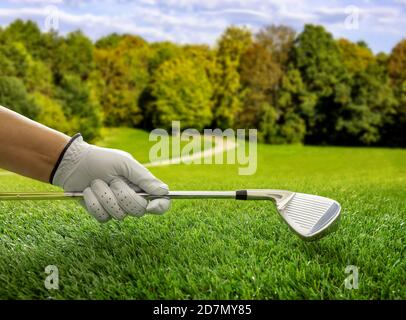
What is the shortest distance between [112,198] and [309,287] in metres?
1.13

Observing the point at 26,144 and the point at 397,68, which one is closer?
the point at 26,144

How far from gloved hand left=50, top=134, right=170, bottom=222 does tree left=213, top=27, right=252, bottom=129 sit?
18.0 metres

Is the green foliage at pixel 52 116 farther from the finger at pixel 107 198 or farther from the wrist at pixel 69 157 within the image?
the finger at pixel 107 198

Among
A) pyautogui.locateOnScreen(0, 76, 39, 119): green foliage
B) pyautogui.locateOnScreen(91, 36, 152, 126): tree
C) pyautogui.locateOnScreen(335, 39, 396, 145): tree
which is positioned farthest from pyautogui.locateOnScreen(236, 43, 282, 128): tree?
pyautogui.locateOnScreen(0, 76, 39, 119): green foliage

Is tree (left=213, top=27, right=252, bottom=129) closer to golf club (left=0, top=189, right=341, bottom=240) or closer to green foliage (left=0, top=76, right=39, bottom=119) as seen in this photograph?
green foliage (left=0, top=76, right=39, bottom=119)

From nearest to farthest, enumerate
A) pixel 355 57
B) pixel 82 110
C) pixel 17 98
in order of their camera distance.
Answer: pixel 17 98 → pixel 82 110 → pixel 355 57

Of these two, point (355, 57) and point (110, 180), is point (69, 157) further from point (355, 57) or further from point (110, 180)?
point (355, 57)

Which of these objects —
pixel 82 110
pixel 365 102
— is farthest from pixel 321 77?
pixel 82 110

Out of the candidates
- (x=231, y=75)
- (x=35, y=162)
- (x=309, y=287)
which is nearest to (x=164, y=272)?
(x=309, y=287)

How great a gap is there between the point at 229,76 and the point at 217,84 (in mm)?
668

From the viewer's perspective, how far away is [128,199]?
116 inches

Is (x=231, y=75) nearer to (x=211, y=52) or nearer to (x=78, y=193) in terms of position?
(x=211, y=52)

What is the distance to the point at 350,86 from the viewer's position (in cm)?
2592

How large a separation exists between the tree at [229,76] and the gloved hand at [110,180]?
18.0 metres
